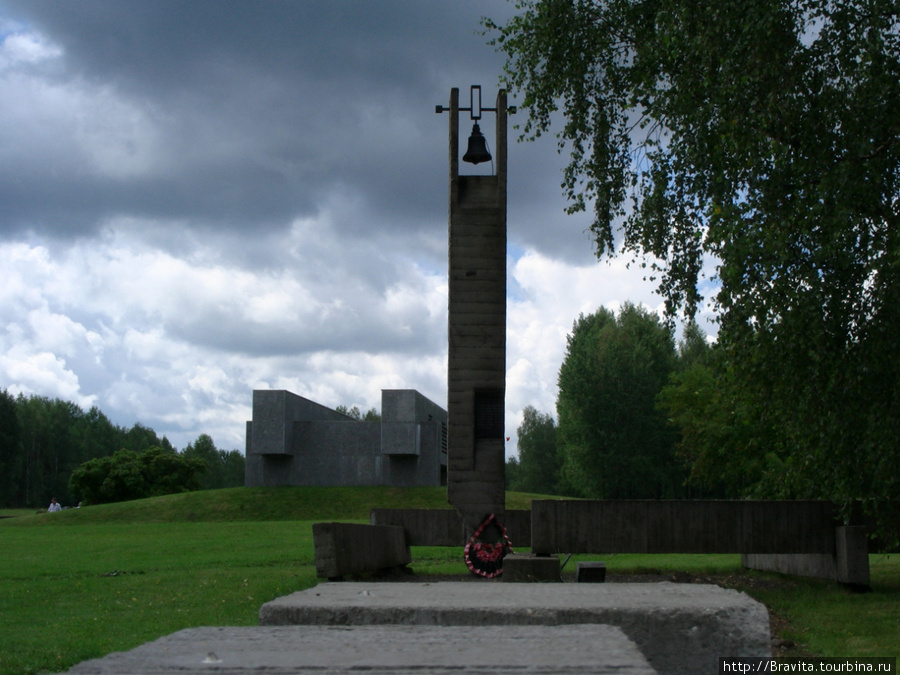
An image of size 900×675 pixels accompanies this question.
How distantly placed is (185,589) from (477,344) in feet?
20.1

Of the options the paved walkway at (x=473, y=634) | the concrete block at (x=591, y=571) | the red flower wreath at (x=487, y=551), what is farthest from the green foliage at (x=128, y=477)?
the paved walkway at (x=473, y=634)

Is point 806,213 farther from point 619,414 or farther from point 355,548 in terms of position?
point 619,414

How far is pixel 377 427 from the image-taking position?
193ft

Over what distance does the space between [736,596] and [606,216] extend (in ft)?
50.5

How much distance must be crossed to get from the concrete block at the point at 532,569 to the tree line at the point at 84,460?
210 feet

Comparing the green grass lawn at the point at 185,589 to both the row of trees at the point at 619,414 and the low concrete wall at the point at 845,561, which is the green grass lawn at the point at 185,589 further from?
the row of trees at the point at 619,414

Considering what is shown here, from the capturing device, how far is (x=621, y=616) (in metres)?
3.17

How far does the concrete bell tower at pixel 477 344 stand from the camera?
51.4 feet

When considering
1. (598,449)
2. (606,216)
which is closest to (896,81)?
(606,216)

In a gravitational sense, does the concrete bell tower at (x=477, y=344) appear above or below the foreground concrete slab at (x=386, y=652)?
above

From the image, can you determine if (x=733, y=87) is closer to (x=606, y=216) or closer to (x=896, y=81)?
(x=896, y=81)

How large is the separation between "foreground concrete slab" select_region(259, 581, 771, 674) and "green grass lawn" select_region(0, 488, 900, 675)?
1.59m

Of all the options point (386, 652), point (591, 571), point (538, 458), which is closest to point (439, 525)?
point (591, 571)

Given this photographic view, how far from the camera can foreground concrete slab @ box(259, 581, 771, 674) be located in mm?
3135
